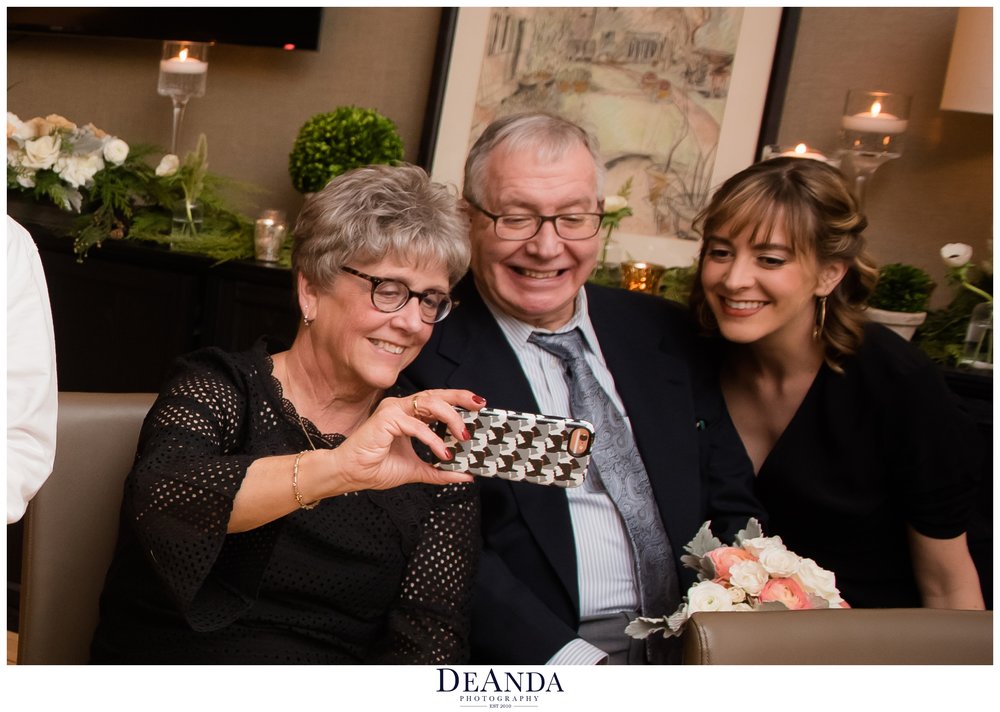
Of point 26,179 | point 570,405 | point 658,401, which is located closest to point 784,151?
point 658,401

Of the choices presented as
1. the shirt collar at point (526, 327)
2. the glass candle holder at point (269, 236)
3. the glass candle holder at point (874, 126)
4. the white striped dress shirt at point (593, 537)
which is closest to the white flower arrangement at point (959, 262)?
the glass candle holder at point (874, 126)

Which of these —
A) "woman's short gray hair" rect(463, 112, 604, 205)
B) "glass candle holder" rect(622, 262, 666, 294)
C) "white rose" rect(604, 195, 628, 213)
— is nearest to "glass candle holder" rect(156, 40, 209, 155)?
"white rose" rect(604, 195, 628, 213)

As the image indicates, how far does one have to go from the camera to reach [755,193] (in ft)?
6.16

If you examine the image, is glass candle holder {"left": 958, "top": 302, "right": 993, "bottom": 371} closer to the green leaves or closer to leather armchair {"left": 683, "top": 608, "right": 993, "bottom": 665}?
the green leaves

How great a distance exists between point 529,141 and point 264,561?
880 millimetres

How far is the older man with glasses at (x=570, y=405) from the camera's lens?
174 cm

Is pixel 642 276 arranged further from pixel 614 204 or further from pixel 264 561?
pixel 264 561

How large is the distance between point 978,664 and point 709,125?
1.99 metres

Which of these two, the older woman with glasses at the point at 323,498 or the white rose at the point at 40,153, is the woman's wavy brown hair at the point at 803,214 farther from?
the white rose at the point at 40,153

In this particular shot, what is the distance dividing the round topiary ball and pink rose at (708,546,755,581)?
1649 millimetres

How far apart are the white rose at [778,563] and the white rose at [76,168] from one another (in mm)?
2274

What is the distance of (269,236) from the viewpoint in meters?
2.86
